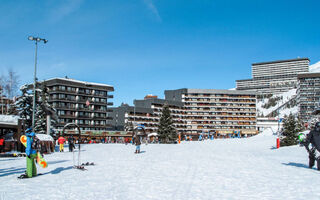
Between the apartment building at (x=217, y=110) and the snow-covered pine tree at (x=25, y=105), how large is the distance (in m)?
98.4

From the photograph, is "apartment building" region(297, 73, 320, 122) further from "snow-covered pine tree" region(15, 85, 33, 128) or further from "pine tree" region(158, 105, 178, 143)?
"snow-covered pine tree" region(15, 85, 33, 128)

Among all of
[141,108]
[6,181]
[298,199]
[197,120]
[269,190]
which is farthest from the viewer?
[197,120]

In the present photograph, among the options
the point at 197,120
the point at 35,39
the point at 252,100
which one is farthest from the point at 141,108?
the point at 35,39

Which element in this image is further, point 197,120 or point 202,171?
point 197,120

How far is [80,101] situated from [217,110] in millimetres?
68204

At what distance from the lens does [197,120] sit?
14000cm

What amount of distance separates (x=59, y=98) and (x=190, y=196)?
86.9 metres

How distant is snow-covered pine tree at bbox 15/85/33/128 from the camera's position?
40.2 m

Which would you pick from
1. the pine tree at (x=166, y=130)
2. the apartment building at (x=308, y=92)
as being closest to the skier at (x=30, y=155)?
the pine tree at (x=166, y=130)

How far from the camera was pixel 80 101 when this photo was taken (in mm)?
95438

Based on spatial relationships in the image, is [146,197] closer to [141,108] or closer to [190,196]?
[190,196]

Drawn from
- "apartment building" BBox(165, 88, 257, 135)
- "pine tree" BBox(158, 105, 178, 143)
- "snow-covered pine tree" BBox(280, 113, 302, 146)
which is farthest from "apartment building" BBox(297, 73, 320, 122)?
"snow-covered pine tree" BBox(280, 113, 302, 146)

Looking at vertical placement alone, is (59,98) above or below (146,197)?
above

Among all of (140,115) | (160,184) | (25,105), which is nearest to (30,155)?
(160,184)
